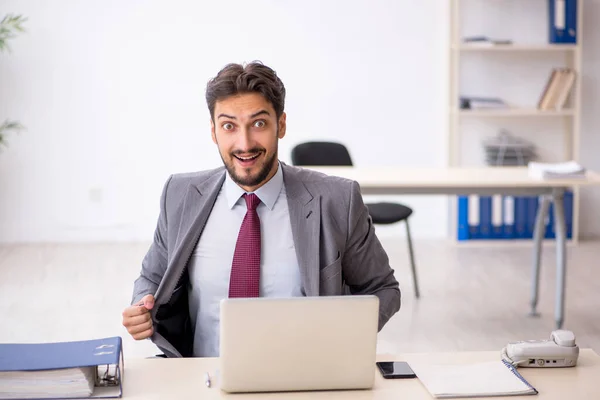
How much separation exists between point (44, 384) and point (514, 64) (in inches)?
211

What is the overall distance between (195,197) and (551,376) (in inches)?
39.1

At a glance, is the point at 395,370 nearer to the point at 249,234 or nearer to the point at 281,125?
the point at 249,234

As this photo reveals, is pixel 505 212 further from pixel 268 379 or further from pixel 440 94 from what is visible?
pixel 268 379

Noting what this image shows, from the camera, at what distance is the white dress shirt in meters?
2.20

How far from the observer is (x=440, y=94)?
6402 millimetres

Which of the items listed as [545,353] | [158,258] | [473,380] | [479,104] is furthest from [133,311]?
[479,104]

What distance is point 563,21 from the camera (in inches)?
242

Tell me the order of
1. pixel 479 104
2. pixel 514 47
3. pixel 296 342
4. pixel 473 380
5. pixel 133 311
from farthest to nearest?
pixel 479 104 < pixel 514 47 < pixel 133 311 < pixel 473 380 < pixel 296 342

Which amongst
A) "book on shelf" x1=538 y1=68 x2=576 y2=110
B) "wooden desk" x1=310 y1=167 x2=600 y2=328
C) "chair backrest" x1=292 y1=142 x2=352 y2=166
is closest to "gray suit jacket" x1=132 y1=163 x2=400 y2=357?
"wooden desk" x1=310 y1=167 x2=600 y2=328

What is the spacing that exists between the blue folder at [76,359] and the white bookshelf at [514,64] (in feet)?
15.5

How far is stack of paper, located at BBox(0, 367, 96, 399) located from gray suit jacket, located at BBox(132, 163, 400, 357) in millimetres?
445

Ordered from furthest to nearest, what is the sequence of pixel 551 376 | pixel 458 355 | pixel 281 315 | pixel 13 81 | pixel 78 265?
pixel 13 81
pixel 78 265
pixel 458 355
pixel 551 376
pixel 281 315

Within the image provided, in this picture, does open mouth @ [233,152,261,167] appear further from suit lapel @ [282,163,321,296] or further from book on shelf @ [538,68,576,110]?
book on shelf @ [538,68,576,110]

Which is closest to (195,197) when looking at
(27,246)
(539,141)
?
(27,246)
